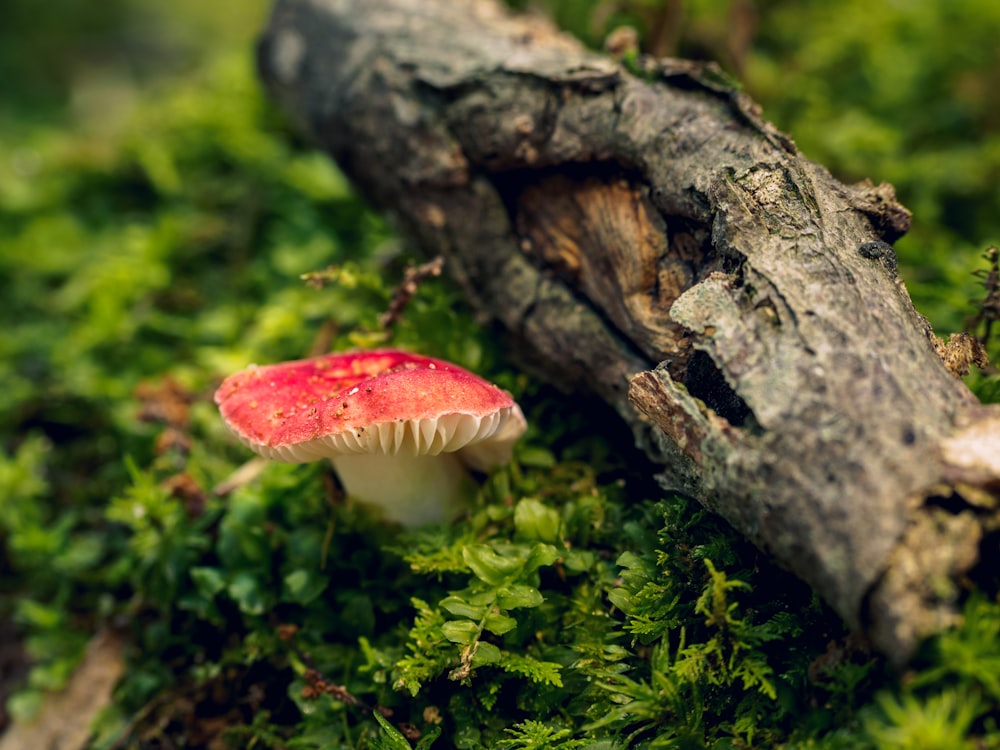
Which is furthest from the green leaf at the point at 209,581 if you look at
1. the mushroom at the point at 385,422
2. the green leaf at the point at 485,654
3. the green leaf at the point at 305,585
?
the green leaf at the point at 485,654

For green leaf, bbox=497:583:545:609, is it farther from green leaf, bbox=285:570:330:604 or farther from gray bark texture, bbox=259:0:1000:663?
green leaf, bbox=285:570:330:604

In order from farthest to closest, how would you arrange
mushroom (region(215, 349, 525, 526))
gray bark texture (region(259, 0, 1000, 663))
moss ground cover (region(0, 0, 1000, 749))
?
1. mushroom (region(215, 349, 525, 526))
2. moss ground cover (region(0, 0, 1000, 749))
3. gray bark texture (region(259, 0, 1000, 663))

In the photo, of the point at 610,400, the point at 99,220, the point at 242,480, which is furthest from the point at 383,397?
the point at 99,220

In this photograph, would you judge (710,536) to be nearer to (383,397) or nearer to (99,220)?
(383,397)

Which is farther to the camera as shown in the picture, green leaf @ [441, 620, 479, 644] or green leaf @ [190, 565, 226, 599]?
green leaf @ [190, 565, 226, 599]

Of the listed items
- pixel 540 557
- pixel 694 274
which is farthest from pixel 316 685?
pixel 694 274

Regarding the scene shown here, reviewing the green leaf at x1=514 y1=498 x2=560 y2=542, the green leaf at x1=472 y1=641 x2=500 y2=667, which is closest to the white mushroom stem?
the green leaf at x1=514 y1=498 x2=560 y2=542

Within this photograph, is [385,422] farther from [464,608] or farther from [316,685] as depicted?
[316,685]
